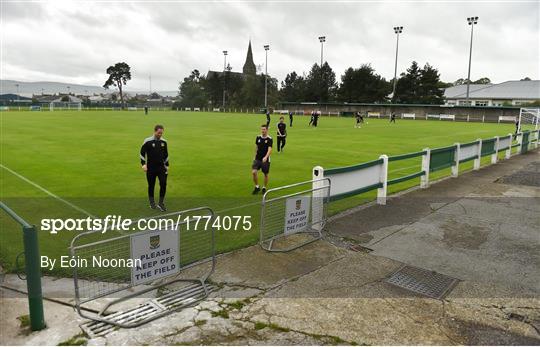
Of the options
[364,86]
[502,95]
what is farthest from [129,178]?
[502,95]

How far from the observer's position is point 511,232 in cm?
798

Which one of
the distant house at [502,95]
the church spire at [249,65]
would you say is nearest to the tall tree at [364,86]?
the distant house at [502,95]

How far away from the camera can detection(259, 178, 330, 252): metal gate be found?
22.8 feet

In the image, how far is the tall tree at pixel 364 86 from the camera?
88750mm

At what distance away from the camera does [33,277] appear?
4195 millimetres

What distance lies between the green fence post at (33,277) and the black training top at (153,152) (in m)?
4.82

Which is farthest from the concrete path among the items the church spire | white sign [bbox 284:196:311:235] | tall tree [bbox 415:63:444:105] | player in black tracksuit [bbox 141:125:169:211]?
the church spire

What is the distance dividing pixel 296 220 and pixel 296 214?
11cm

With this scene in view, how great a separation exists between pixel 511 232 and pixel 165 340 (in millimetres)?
6935

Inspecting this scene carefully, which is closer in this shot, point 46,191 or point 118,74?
point 46,191

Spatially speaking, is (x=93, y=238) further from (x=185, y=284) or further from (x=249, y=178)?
(x=249, y=178)

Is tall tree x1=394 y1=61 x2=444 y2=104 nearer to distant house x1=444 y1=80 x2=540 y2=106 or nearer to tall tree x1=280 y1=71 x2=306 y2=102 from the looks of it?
distant house x1=444 y1=80 x2=540 y2=106

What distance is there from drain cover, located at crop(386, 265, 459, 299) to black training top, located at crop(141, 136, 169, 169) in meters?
5.50

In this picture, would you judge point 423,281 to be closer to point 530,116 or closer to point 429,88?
point 530,116
